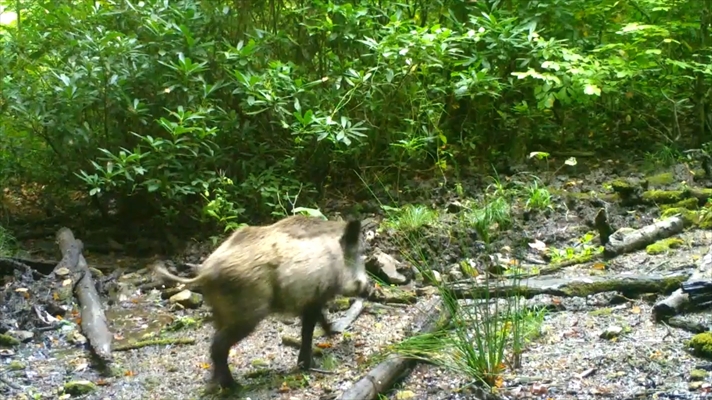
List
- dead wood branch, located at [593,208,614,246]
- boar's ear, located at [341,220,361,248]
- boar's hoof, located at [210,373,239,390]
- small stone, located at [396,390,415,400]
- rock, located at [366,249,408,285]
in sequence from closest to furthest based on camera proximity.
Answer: small stone, located at [396,390,415,400] → boar's hoof, located at [210,373,239,390] → boar's ear, located at [341,220,361,248] → rock, located at [366,249,408,285] → dead wood branch, located at [593,208,614,246]

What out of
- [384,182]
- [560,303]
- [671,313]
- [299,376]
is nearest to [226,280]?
[299,376]

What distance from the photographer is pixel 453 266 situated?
5504mm

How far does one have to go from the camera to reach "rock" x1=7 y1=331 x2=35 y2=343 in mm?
4902

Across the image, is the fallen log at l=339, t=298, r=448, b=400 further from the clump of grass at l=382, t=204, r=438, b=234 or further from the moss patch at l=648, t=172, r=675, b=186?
the moss patch at l=648, t=172, r=675, b=186

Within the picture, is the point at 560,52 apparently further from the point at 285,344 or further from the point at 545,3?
A: the point at 285,344

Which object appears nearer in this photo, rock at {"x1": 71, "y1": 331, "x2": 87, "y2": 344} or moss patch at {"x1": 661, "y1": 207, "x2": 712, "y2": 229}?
rock at {"x1": 71, "y1": 331, "x2": 87, "y2": 344}

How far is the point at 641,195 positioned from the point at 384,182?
2.19 meters

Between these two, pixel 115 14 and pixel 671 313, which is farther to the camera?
pixel 115 14

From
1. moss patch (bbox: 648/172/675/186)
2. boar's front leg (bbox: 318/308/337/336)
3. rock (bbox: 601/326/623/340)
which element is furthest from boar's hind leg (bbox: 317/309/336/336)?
moss patch (bbox: 648/172/675/186)

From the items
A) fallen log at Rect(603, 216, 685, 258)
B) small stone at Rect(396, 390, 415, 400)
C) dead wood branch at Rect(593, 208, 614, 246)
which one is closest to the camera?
small stone at Rect(396, 390, 415, 400)

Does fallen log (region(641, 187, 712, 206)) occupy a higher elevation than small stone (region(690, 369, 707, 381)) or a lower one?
higher

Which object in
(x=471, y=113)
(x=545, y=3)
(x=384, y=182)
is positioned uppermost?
(x=545, y=3)

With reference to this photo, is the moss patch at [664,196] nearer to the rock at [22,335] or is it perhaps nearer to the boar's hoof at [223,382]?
the boar's hoof at [223,382]

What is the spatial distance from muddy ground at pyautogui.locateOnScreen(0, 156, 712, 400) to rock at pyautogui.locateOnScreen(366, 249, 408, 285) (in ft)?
0.30
